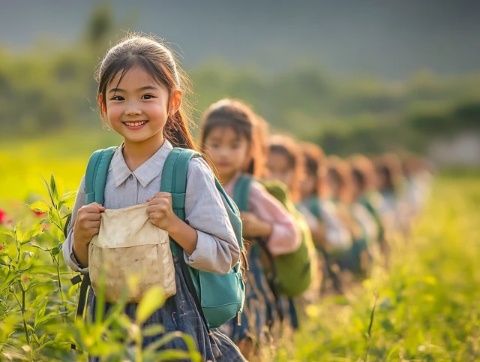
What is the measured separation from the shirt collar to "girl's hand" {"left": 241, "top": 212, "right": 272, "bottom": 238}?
177 cm

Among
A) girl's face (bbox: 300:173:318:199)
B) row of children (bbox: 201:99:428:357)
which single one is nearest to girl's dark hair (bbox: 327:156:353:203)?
girl's face (bbox: 300:173:318:199)

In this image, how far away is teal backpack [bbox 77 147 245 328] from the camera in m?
3.28

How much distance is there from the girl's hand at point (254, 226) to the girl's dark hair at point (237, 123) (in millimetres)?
458

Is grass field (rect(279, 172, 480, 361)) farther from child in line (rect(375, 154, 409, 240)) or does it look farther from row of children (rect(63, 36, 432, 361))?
child in line (rect(375, 154, 409, 240))

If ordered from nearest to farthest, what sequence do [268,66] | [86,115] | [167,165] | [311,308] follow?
[167,165]
[311,308]
[86,115]
[268,66]

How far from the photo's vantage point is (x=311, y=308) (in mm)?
5574

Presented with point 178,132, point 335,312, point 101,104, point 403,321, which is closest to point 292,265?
point 403,321

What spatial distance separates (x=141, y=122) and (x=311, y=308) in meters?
2.59

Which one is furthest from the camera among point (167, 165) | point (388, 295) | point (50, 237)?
point (388, 295)

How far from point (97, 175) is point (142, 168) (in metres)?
0.19

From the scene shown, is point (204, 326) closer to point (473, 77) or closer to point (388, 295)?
point (388, 295)

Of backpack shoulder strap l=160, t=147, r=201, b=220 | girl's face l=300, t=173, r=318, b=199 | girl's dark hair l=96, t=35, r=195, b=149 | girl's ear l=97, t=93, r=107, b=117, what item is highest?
girl's dark hair l=96, t=35, r=195, b=149

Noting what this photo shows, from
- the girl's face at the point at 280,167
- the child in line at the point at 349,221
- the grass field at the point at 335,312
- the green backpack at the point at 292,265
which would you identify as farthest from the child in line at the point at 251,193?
the child in line at the point at 349,221

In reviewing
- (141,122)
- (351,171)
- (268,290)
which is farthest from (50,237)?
(351,171)
